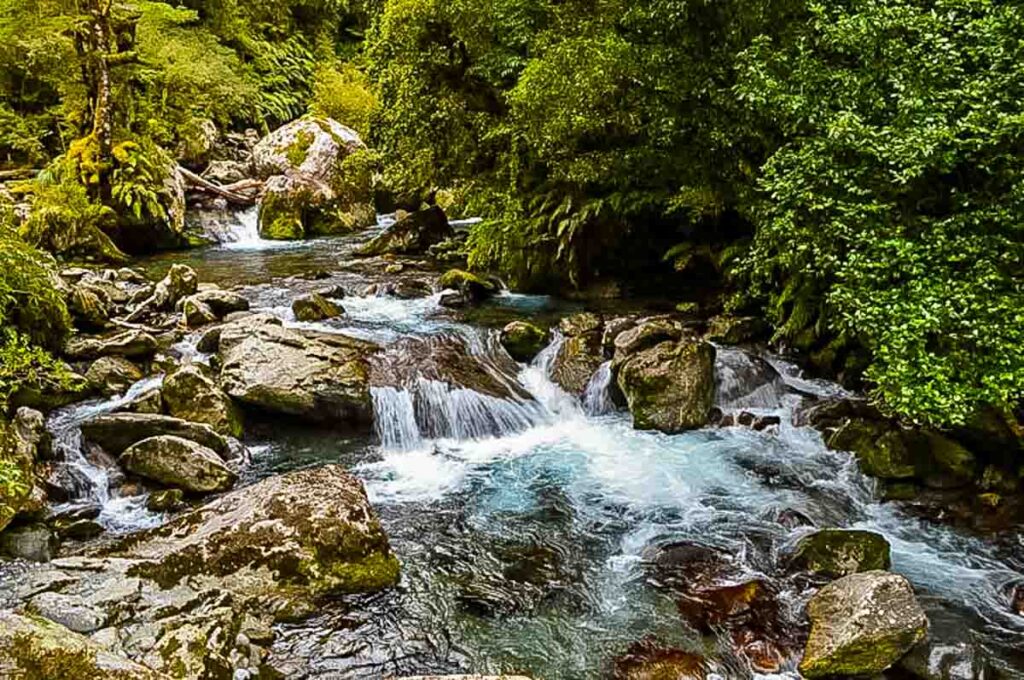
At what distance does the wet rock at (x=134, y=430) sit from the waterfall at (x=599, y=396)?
4.12 metres

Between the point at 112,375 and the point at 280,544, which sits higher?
the point at 112,375

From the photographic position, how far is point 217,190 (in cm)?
1967

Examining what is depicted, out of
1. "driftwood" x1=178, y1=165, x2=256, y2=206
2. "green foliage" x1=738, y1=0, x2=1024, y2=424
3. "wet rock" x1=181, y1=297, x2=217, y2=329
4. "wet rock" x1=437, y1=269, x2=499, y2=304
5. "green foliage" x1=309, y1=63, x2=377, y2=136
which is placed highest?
"green foliage" x1=309, y1=63, x2=377, y2=136

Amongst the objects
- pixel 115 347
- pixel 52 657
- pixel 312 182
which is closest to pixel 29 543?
pixel 52 657

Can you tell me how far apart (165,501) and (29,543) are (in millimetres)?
1037

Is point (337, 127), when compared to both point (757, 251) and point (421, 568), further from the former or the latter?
point (421, 568)

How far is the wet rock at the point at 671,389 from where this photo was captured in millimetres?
8570

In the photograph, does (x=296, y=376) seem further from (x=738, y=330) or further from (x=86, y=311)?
(x=738, y=330)

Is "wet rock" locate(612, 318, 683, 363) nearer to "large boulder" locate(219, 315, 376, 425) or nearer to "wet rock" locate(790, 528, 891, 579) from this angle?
"large boulder" locate(219, 315, 376, 425)

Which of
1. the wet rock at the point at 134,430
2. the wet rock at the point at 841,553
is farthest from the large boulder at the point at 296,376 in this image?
the wet rock at the point at 841,553

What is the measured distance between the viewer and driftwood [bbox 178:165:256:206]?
19.5 m

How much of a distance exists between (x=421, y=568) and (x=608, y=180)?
685 centimetres

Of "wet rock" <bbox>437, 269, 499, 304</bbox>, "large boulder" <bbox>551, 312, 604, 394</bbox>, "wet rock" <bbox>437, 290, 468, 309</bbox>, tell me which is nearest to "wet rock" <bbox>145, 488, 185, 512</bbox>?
"large boulder" <bbox>551, 312, 604, 394</bbox>

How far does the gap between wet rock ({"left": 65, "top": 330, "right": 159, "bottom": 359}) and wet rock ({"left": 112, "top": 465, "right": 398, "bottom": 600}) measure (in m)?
3.98
